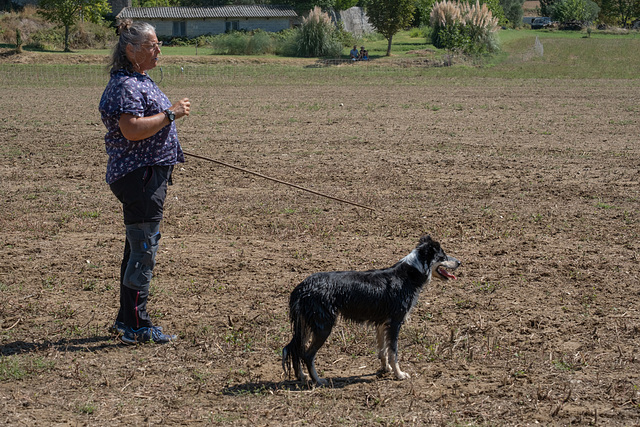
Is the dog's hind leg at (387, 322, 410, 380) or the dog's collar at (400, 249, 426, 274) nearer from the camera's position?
the dog's hind leg at (387, 322, 410, 380)

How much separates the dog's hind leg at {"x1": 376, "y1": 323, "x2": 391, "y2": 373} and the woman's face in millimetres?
2524

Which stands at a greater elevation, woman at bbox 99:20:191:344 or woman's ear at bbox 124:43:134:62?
woman's ear at bbox 124:43:134:62

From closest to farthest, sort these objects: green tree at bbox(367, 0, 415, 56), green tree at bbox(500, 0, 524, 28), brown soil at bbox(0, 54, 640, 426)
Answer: brown soil at bbox(0, 54, 640, 426), green tree at bbox(367, 0, 415, 56), green tree at bbox(500, 0, 524, 28)

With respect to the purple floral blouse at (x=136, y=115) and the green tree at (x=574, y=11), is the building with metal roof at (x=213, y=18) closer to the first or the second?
the green tree at (x=574, y=11)

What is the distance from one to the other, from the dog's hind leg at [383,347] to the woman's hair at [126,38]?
2.63 meters

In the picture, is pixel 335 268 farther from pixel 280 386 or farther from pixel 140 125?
pixel 140 125

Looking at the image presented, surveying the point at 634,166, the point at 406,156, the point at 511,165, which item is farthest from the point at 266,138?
the point at 634,166

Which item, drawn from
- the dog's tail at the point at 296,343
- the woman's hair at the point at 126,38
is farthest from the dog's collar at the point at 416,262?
the woman's hair at the point at 126,38

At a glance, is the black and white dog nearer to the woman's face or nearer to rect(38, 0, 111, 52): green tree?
the woman's face

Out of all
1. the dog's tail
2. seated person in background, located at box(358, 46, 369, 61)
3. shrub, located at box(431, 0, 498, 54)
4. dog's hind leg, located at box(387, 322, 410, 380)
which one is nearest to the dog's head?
dog's hind leg, located at box(387, 322, 410, 380)

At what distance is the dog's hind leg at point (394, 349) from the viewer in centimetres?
470

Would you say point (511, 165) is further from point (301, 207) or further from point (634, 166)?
point (301, 207)

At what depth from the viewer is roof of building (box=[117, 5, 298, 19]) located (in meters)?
63.1

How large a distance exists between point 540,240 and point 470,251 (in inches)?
39.2
